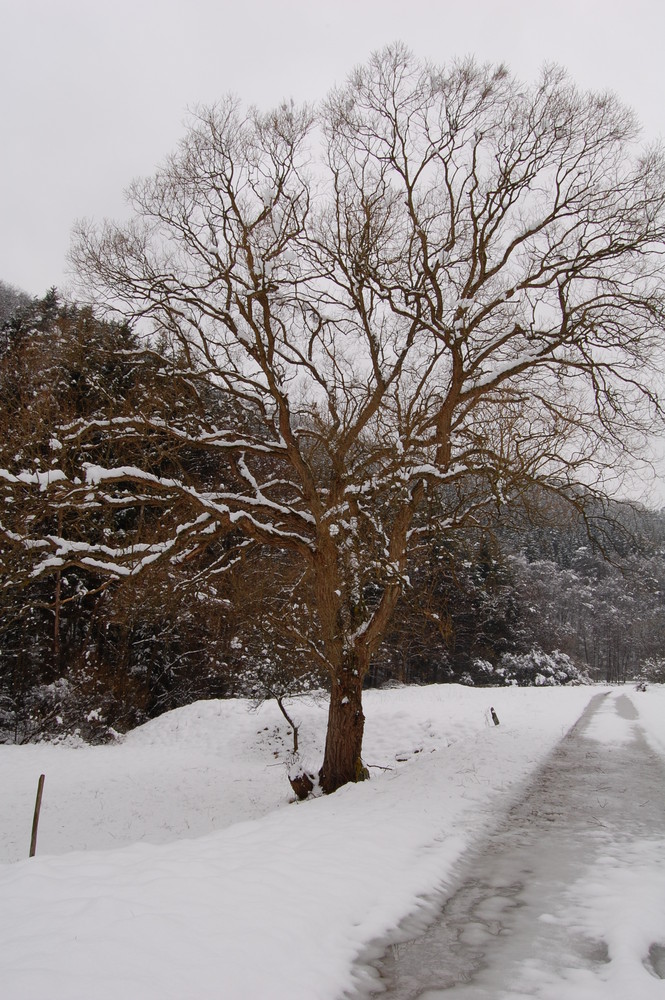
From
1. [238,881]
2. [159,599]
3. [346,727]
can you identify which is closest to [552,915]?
[238,881]

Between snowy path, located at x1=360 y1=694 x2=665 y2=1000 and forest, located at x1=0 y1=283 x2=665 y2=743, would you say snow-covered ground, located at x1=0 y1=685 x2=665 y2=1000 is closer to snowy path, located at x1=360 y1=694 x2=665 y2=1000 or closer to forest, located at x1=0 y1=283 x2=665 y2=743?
snowy path, located at x1=360 y1=694 x2=665 y2=1000

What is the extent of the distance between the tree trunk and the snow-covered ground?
0.74m

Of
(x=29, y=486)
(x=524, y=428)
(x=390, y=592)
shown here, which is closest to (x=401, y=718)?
(x=390, y=592)

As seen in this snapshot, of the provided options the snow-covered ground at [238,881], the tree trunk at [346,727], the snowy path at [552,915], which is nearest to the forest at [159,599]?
the tree trunk at [346,727]

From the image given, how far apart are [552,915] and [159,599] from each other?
286 inches

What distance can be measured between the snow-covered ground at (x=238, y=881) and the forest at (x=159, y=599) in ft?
10.4

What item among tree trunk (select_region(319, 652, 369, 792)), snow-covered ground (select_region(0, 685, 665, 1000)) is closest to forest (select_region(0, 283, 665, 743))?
tree trunk (select_region(319, 652, 369, 792))

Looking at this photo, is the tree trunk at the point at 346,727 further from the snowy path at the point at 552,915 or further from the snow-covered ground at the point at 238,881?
the snowy path at the point at 552,915

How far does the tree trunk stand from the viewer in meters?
10.0

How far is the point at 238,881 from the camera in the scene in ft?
14.1

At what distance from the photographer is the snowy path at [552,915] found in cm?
311

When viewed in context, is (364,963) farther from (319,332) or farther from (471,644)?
(471,644)

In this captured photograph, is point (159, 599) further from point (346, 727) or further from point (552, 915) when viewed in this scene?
point (552, 915)

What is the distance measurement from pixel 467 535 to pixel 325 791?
5463mm
